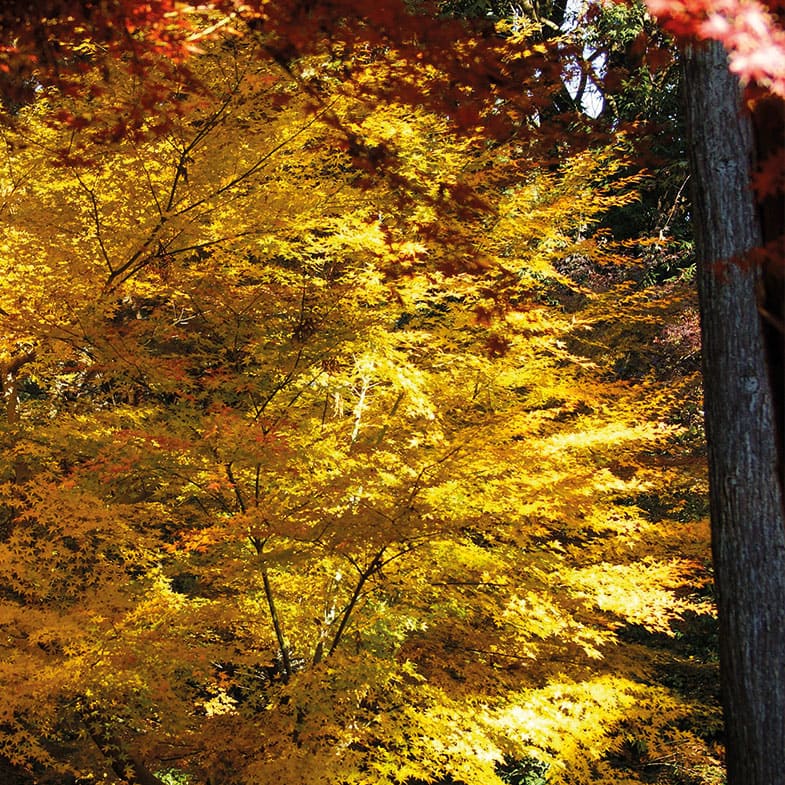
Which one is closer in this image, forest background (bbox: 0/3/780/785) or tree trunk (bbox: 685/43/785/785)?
tree trunk (bbox: 685/43/785/785)

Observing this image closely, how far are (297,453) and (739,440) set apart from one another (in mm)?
3488

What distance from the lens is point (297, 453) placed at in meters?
5.61

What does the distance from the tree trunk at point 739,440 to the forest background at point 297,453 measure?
1558 millimetres

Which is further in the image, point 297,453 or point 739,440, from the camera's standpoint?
point 297,453

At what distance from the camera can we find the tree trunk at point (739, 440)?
2.53 meters

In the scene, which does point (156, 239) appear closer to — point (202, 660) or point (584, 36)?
point (202, 660)

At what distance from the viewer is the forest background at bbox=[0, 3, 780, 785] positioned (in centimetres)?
515

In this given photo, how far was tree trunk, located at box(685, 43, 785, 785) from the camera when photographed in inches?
99.6

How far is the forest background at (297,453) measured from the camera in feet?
16.9

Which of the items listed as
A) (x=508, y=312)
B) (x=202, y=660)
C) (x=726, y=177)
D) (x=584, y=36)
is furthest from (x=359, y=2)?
(x=584, y=36)

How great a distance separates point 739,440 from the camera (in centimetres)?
259

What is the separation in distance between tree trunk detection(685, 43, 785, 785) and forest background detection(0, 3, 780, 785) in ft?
5.11

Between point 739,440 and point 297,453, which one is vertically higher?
point 297,453

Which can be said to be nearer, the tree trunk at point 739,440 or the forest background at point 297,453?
the tree trunk at point 739,440
